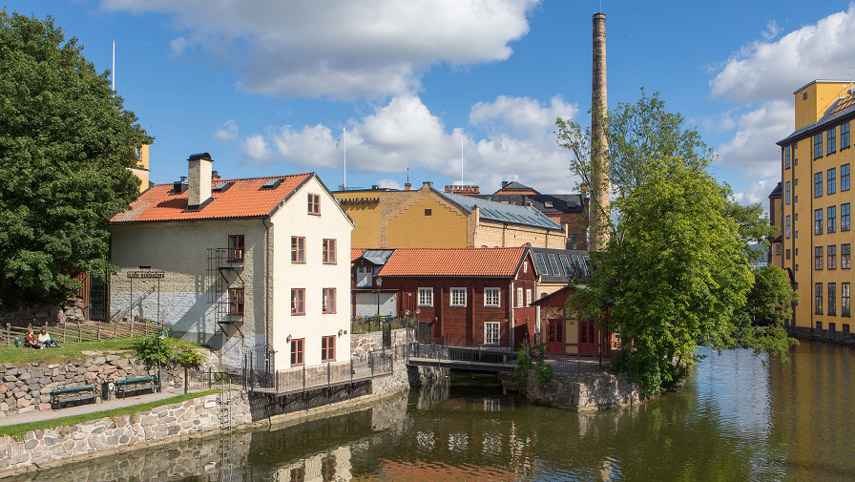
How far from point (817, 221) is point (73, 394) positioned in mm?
66288

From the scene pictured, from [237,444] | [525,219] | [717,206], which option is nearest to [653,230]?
[717,206]

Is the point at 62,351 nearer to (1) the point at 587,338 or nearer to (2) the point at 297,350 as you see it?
(2) the point at 297,350

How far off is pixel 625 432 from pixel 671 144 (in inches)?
825

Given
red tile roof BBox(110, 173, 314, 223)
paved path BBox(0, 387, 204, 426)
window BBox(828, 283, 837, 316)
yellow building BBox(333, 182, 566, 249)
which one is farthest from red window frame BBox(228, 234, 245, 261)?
window BBox(828, 283, 837, 316)

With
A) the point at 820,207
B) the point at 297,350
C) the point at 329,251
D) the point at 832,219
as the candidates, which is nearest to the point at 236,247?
the point at 329,251

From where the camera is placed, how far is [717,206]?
35.5 meters

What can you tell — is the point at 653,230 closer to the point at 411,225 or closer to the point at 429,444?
the point at 429,444

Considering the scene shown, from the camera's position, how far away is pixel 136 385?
28969 mm

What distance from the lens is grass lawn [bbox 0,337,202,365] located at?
26.2m

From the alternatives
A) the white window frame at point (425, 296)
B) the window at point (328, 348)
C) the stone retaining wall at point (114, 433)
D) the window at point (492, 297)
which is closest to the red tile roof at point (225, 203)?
the window at point (328, 348)

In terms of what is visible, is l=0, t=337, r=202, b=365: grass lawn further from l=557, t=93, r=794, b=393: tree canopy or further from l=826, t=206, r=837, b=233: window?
l=826, t=206, r=837, b=233: window

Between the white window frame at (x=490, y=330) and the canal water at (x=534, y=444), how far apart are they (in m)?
5.97

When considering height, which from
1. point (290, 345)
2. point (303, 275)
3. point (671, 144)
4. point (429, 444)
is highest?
point (671, 144)

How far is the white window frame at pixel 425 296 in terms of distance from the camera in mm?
46500
